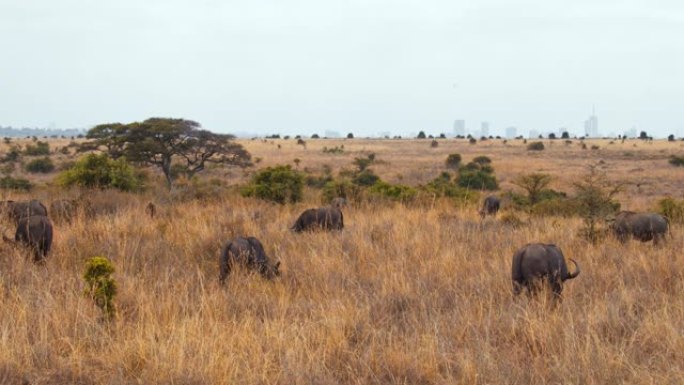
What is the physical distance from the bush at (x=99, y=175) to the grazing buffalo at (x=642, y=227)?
11.7m

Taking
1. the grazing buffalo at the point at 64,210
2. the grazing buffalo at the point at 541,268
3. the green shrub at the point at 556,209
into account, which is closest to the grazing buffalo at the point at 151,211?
the grazing buffalo at the point at 64,210

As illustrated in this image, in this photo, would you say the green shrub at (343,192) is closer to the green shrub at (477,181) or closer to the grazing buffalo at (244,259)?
the grazing buffalo at (244,259)

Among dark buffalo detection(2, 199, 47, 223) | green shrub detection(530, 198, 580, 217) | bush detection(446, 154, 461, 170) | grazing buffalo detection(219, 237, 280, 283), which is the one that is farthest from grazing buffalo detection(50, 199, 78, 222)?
bush detection(446, 154, 461, 170)

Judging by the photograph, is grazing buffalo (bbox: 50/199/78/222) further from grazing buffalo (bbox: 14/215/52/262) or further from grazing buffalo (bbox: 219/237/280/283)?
grazing buffalo (bbox: 219/237/280/283)

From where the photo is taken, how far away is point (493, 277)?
6.20 metres

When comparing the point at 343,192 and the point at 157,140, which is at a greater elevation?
the point at 157,140

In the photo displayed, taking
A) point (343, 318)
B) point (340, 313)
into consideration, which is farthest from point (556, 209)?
point (343, 318)

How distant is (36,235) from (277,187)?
8.39 metres

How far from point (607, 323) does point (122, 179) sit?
13.0 metres

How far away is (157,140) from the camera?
73.9ft

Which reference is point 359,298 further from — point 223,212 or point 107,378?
point 223,212

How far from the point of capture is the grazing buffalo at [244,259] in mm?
6293

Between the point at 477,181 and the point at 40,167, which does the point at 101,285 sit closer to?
the point at 477,181

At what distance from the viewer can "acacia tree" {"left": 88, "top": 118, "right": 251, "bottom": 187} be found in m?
22.3
